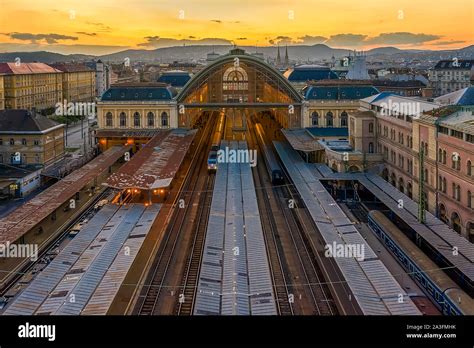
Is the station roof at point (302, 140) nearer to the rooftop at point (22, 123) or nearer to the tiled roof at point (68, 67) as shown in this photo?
the rooftop at point (22, 123)

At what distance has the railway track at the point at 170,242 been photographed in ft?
52.4

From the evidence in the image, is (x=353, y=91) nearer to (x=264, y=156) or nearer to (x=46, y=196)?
(x=264, y=156)

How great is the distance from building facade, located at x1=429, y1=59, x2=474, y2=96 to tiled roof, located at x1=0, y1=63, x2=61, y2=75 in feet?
163

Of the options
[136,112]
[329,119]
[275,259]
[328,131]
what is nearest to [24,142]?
[136,112]

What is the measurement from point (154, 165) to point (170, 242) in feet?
30.2

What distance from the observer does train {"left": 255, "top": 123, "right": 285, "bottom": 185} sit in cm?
3319

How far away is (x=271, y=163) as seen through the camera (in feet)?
118
